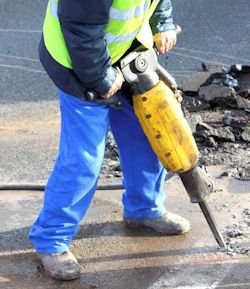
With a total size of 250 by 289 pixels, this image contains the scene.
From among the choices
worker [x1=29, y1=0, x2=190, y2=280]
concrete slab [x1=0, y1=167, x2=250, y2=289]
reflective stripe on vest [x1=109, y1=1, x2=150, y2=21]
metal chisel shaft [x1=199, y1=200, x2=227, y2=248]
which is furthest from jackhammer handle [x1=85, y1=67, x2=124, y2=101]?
concrete slab [x1=0, y1=167, x2=250, y2=289]

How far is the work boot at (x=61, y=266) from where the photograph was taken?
3992 mm

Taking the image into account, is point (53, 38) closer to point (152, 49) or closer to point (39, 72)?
point (152, 49)

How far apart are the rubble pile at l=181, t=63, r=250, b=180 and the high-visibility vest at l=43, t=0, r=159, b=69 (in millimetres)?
1691

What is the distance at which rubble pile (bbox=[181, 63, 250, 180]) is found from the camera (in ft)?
17.7

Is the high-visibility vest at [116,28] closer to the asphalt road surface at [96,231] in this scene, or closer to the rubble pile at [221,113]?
the asphalt road surface at [96,231]

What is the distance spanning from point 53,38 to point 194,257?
4.77 ft

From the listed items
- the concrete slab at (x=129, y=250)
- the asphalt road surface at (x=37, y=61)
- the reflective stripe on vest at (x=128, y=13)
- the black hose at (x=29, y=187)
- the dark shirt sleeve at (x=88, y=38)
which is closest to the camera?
the dark shirt sleeve at (x=88, y=38)

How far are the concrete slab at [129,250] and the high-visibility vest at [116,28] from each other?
3.74 ft

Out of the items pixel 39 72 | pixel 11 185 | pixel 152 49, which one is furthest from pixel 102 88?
pixel 39 72

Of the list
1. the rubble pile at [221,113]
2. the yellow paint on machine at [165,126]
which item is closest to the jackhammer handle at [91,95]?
the yellow paint on machine at [165,126]

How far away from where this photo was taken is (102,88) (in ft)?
12.0

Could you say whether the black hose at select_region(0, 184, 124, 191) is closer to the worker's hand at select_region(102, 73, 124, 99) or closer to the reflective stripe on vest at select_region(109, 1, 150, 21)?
the worker's hand at select_region(102, 73, 124, 99)

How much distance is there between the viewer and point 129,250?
4.29 m

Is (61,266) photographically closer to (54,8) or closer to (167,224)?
(167,224)
